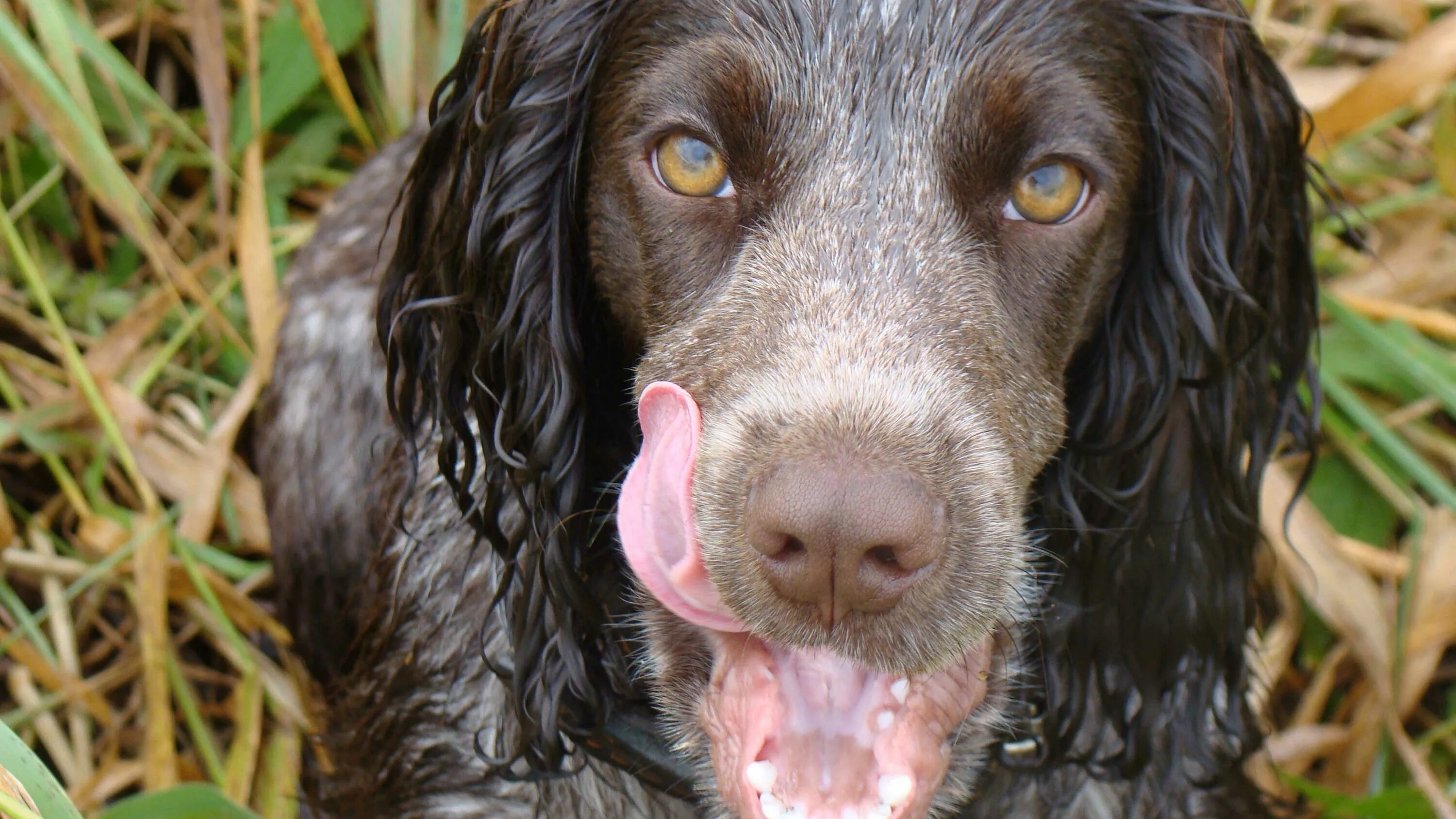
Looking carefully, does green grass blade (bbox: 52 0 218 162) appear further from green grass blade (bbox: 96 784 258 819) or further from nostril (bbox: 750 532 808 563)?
nostril (bbox: 750 532 808 563)

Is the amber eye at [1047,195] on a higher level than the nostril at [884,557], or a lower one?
higher

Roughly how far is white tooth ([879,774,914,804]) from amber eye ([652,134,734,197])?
0.78 m

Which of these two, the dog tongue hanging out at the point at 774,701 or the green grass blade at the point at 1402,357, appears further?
the green grass blade at the point at 1402,357

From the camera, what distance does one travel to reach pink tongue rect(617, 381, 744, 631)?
6.27 ft

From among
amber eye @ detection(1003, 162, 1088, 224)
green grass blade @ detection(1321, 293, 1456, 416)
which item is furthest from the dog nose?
green grass blade @ detection(1321, 293, 1456, 416)

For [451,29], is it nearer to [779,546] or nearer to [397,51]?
[397,51]

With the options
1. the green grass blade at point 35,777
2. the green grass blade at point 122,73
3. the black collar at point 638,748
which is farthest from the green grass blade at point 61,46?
the black collar at point 638,748

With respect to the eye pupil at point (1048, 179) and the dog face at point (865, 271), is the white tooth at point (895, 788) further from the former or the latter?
the eye pupil at point (1048, 179)

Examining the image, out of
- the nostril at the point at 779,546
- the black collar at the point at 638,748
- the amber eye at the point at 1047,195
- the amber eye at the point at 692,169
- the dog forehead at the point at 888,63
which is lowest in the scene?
the black collar at the point at 638,748

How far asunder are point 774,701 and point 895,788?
198mm

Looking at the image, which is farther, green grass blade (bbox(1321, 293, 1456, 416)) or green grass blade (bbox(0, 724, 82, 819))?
green grass blade (bbox(1321, 293, 1456, 416))

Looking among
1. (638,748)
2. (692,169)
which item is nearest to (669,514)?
(692,169)

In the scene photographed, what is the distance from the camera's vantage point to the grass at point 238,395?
10.6 feet

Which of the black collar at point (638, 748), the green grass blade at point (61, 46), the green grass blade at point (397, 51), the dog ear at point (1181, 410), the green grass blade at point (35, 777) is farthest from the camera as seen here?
the green grass blade at point (397, 51)
